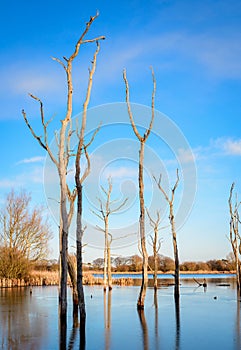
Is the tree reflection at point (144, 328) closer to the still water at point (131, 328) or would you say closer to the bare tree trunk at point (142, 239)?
the still water at point (131, 328)

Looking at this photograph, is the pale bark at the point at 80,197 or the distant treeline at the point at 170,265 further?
the distant treeline at the point at 170,265

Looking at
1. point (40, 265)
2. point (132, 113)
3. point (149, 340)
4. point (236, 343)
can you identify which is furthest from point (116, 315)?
point (40, 265)

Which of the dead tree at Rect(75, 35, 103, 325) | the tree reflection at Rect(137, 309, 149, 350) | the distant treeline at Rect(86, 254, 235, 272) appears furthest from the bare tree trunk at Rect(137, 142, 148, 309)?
the distant treeline at Rect(86, 254, 235, 272)

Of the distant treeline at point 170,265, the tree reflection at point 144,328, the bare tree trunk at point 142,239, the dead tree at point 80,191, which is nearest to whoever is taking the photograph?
the tree reflection at point 144,328

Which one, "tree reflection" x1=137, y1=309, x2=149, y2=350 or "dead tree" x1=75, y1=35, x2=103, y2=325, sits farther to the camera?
"dead tree" x1=75, y1=35, x2=103, y2=325

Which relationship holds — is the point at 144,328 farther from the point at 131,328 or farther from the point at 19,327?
the point at 19,327

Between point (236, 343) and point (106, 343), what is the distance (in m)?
3.54

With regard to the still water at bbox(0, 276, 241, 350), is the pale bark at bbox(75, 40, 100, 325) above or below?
above

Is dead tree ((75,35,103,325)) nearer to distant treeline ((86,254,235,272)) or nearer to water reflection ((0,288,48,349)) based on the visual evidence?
water reflection ((0,288,48,349))

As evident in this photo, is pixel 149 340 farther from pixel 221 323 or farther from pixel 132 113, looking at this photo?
pixel 132 113

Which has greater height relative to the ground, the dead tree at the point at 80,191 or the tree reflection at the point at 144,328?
the dead tree at the point at 80,191

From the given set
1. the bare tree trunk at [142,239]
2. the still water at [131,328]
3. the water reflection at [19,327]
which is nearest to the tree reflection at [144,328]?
the still water at [131,328]

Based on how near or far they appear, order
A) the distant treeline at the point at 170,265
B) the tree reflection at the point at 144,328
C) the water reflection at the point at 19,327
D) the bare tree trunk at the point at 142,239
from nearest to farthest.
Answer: the tree reflection at the point at 144,328
the water reflection at the point at 19,327
the bare tree trunk at the point at 142,239
the distant treeline at the point at 170,265

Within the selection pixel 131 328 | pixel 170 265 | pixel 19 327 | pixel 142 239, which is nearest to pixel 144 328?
pixel 131 328
